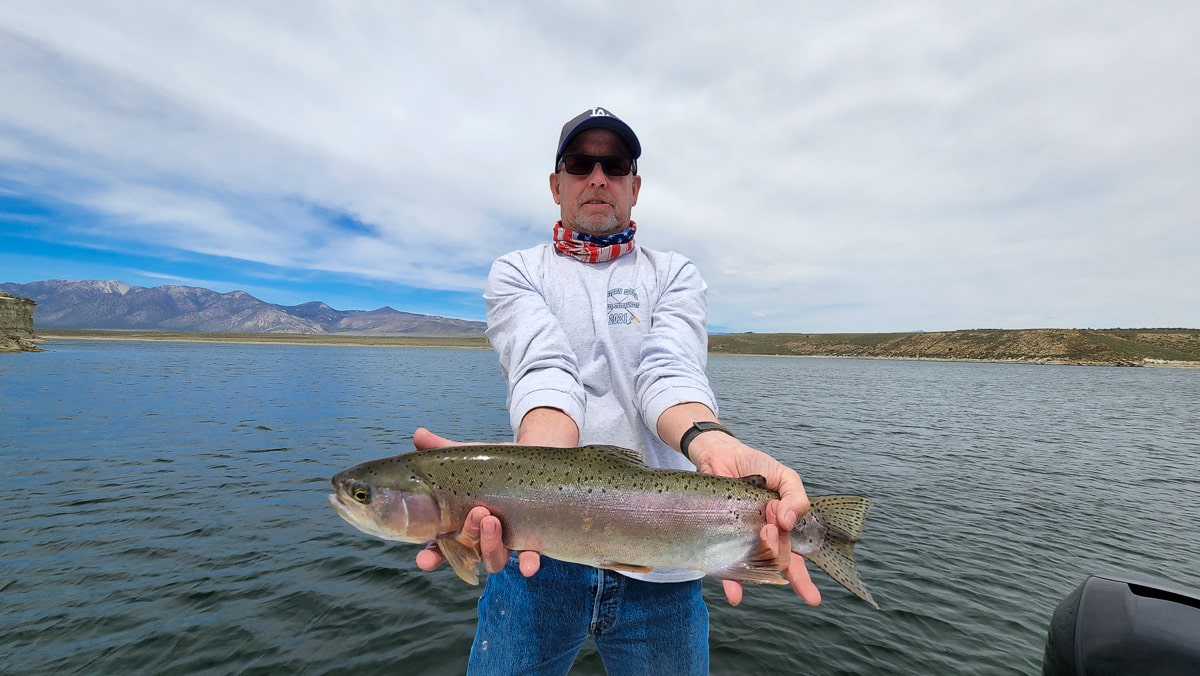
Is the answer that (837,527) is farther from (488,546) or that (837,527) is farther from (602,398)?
(488,546)

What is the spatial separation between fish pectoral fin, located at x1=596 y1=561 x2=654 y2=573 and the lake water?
5.24m

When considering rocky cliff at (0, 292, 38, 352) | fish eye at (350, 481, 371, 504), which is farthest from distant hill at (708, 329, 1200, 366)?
rocky cliff at (0, 292, 38, 352)

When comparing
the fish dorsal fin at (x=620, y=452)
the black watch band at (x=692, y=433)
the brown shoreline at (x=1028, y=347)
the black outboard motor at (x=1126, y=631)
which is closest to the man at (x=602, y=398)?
the black watch band at (x=692, y=433)

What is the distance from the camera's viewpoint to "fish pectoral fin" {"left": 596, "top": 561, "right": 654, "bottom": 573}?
2676mm

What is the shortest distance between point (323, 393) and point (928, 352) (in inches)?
7113

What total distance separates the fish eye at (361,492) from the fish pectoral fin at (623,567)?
1.49 metres

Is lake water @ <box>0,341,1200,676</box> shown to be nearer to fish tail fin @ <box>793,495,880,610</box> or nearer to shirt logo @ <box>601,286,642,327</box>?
fish tail fin @ <box>793,495,880,610</box>

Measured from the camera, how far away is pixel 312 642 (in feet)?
23.3

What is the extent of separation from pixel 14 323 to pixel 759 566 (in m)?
117

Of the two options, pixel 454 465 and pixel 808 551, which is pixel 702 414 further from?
pixel 454 465

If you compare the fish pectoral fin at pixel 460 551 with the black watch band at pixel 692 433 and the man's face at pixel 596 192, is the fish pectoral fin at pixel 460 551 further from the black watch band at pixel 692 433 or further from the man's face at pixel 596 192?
the man's face at pixel 596 192

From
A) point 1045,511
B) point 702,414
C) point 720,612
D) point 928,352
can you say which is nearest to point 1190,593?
point 702,414

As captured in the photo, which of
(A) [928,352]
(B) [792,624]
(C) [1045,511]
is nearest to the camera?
(B) [792,624]

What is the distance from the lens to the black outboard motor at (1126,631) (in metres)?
3.21
